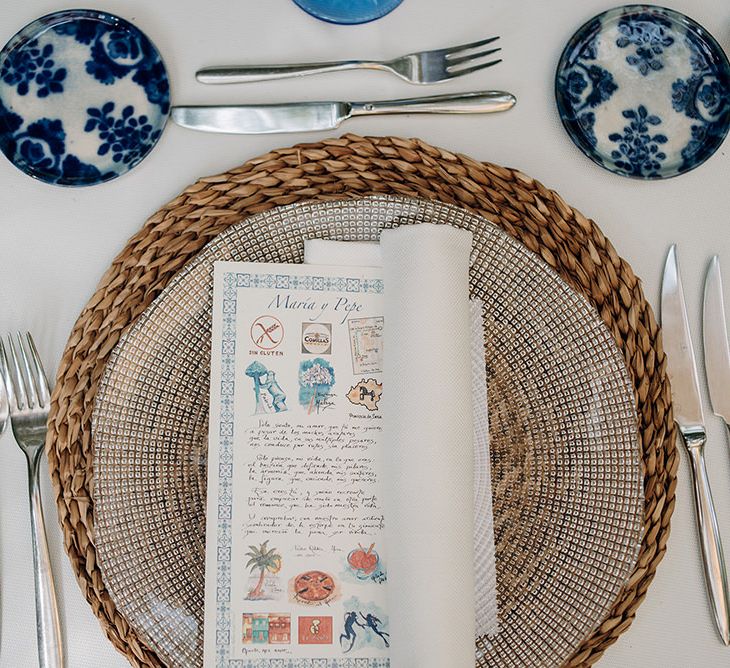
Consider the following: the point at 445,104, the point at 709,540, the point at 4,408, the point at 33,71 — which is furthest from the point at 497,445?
the point at 33,71

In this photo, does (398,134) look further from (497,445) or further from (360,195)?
(497,445)

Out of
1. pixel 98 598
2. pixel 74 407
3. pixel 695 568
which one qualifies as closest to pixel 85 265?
pixel 74 407

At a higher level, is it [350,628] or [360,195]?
[360,195]

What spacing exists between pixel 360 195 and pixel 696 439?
0.35 meters

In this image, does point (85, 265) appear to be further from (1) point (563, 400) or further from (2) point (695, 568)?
(2) point (695, 568)

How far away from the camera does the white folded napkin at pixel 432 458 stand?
0.51 m

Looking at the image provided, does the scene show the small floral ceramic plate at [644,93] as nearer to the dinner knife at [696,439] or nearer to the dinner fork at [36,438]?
the dinner knife at [696,439]

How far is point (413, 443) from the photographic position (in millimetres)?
524

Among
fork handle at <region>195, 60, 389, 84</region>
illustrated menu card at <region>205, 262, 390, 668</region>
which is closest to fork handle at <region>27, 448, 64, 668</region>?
illustrated menu card at <region>205, 262, 390, 668</region>

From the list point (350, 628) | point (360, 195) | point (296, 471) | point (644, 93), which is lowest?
point (350, 628)

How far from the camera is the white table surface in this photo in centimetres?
59

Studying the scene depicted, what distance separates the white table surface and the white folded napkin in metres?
0.14

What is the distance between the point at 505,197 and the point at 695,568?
356 mm

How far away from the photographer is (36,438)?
0.58 m
